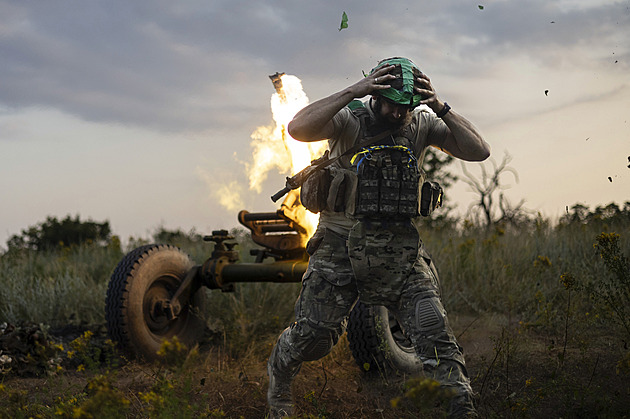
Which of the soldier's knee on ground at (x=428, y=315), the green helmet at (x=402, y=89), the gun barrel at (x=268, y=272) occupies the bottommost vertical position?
the soldier's knee on ground at (x=428, y=315)

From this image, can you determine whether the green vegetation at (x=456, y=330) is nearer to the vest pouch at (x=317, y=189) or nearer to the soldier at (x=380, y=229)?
the soldier at (x=380, y=229)

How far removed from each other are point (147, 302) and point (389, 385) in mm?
2633

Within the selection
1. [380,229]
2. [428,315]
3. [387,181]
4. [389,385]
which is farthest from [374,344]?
[387,181]

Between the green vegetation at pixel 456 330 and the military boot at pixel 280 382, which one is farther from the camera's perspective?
the military boot at pixel 280 382

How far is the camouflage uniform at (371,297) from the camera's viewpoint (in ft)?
11.4

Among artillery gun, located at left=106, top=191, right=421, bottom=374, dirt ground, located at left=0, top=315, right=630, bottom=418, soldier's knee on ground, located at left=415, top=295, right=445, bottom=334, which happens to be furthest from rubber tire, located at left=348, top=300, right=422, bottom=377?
soldier's knee on ground, located at left=415, top=295, right=445, bottom=334

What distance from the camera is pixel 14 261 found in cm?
1097

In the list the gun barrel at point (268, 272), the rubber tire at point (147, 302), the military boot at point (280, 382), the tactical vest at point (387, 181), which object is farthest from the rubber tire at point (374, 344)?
the rubber tire at point (147, 302)

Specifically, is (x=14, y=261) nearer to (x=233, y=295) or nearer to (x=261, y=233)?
(x=233, y=295)

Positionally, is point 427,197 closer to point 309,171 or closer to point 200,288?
point 309,171

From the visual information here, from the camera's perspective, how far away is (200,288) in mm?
6551

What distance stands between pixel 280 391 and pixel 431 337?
1175 millimetres

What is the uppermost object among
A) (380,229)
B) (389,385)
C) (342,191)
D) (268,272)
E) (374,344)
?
(342,191)

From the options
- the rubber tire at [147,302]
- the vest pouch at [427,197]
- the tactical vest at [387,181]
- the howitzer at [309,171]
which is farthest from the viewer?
the rubber tire at [147,302]
